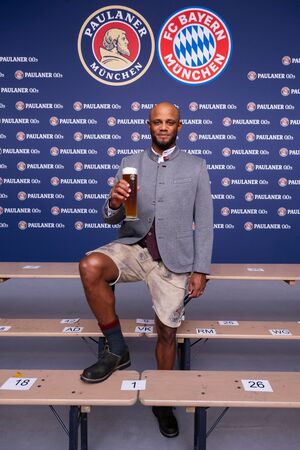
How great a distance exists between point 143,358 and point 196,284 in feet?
2.63

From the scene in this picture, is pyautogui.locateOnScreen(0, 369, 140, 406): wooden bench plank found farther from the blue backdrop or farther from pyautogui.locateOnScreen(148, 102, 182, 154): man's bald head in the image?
the blue backdrop

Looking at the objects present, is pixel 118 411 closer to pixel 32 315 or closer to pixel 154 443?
pixel 154 443

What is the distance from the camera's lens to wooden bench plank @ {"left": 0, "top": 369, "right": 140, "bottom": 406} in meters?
1.36

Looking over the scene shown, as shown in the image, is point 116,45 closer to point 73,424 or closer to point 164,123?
point 164,123

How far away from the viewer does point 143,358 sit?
2471 mm

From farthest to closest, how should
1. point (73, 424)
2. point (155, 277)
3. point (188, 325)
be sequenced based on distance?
1. point (188, 325)
2. point (155, 277)
3. point (73, 424)

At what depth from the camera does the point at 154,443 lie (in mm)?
1666

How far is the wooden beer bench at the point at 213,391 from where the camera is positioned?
137 centimetres

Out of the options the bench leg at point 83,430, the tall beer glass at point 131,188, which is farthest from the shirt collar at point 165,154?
the bench leg at point 83,430

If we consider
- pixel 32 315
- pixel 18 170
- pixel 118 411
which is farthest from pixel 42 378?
pixel 18 170

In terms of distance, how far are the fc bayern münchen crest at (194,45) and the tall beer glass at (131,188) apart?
9.50 ft

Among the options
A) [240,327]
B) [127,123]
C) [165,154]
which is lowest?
[240,327]

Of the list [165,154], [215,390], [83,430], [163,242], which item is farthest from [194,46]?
[83,430]

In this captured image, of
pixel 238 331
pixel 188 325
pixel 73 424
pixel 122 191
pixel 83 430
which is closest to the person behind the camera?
pixel 73 424
